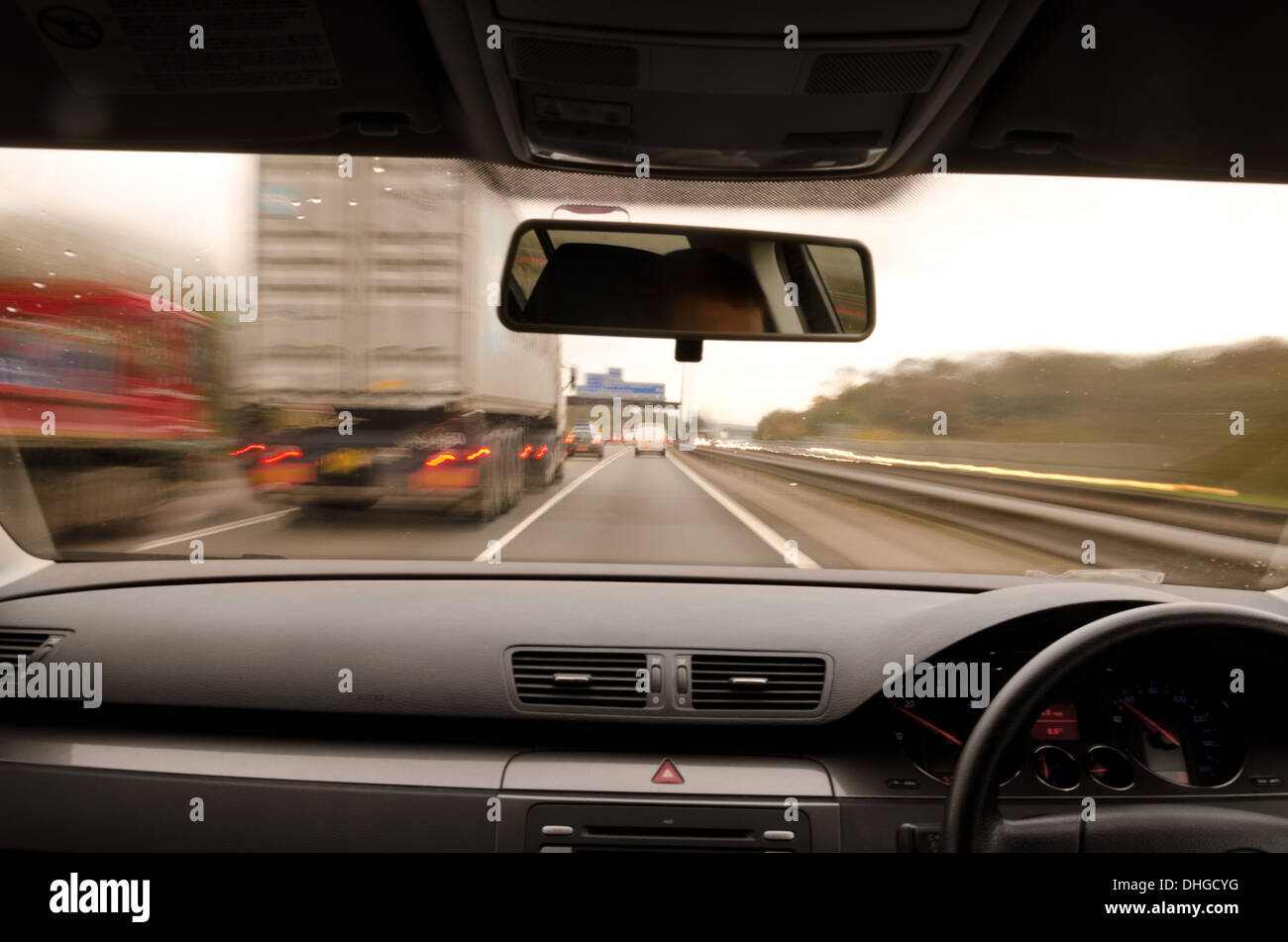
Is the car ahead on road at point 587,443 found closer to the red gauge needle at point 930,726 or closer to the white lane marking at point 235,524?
the white lane marking at point 235,524

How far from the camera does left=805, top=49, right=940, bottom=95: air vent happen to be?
7.43 feet

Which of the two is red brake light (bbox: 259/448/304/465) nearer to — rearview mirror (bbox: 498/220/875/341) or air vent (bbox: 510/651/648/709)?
rearview mirror (bbox: 498/220/875/341)

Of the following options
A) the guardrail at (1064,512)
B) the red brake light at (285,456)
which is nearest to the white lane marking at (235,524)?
the red brake light at (285,456)

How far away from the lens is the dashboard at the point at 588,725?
2785 millimetres

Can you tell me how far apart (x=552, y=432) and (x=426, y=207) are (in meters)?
5.34

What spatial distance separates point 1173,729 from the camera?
2.83 meters

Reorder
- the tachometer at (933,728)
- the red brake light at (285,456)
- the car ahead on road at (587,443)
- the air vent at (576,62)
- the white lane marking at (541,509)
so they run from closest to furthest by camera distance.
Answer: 1. the air vent at (576,62)
2. the tachometer at (933,728)
3. the white lane marking at (541,509)
4. the red brake light at (285,456)
5. the car ahead on road at (587,443)

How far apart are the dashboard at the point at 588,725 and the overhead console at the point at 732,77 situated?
1553mm

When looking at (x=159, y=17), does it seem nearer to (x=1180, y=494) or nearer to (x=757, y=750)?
(x=757, y=750)

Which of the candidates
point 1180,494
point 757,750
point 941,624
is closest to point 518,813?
point 757,750

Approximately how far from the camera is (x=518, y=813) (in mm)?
2779

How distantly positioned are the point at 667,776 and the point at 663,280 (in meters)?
1.58

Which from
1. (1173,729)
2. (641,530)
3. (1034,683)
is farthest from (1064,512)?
(1034,683)

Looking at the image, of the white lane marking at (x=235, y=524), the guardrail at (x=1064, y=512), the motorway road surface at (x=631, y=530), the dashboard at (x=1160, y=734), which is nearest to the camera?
the dashboard at (x=1160, y=734)
